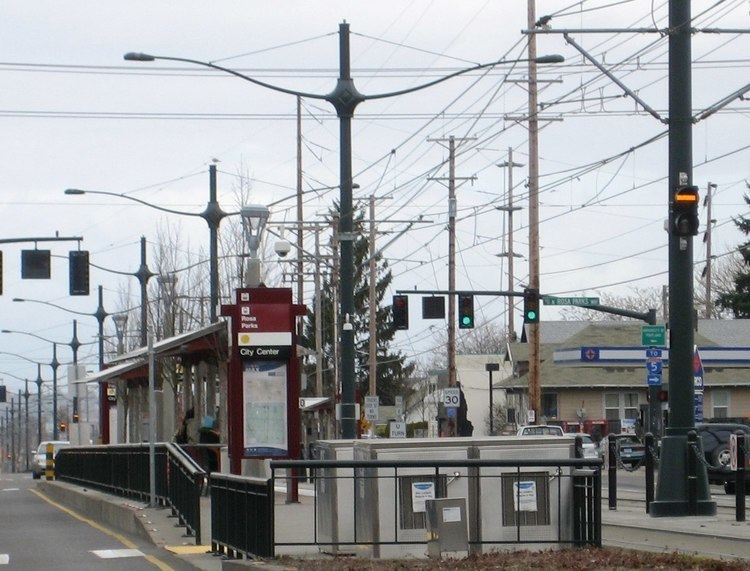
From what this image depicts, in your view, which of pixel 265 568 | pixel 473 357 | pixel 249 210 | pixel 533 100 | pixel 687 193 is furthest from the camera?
pixel 473 357

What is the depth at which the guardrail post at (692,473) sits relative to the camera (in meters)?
22.2

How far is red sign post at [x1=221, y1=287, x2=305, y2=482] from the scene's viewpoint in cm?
2778

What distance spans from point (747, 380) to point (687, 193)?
5286cm

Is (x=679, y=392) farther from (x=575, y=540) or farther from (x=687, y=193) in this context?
(x=575, y=540)

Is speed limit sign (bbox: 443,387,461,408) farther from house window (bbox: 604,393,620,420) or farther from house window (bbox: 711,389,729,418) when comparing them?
house window (bbox: 711,389,729,418)

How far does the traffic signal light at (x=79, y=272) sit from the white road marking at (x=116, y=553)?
2074cm

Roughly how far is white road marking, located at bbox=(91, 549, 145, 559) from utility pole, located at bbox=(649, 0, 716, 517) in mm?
8095

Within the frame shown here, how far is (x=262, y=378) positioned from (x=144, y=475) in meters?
3.57

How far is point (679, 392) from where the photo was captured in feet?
74.7

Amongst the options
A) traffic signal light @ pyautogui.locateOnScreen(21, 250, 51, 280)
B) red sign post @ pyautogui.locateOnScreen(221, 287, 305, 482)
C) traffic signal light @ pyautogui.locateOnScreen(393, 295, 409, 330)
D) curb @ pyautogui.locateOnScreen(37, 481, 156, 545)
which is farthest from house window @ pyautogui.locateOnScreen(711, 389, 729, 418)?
red sign post @ pyautogui.locateOnScreen(221, 287, 305, 482)

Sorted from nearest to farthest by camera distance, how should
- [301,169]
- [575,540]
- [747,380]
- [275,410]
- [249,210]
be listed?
[575,540] < [275,410] < [249,210] < [301,169] < [747,380]

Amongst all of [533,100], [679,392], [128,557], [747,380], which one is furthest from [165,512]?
[747,380]

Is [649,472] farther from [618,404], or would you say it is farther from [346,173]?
[618,404]

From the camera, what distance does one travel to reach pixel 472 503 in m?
15.2
